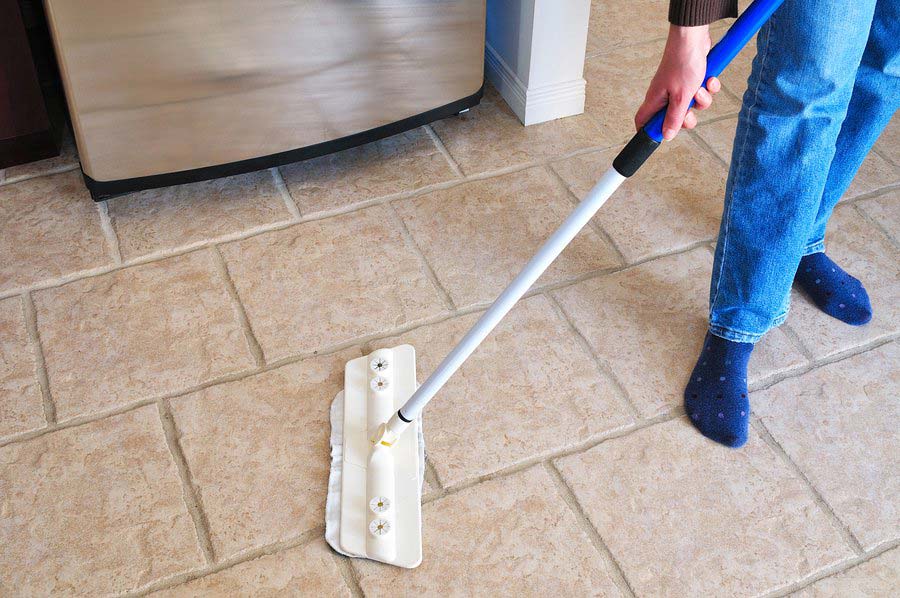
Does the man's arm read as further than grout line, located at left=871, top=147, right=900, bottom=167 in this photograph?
No

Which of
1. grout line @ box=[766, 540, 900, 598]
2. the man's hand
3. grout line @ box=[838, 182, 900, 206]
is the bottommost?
grout line @ box=[766, 540, 900, 598]

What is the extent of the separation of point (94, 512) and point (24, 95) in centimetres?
98

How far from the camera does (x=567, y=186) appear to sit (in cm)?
194

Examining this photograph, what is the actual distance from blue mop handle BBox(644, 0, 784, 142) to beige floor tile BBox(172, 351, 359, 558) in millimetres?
739

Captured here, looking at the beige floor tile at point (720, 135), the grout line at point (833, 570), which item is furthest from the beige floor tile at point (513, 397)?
the beige floor tile at point (720, 135)

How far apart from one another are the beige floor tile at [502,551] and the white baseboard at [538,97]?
3.25 feet

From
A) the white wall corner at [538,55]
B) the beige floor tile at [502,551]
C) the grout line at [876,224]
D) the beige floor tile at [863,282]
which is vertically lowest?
the beige floor tile at [502,551]

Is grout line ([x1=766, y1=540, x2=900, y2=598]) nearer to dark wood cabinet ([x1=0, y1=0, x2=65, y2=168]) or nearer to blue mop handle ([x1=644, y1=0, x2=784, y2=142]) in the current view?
blue mop handle ([x1=644, y1=0, x2=784, y2=142])

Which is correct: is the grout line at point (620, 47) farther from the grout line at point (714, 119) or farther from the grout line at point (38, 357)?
the grout line at point (38, 357)

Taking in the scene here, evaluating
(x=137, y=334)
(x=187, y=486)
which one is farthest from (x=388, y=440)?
(x=137, y=334)

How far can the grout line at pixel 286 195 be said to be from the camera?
185 centimetres

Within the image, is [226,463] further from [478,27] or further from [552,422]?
[478,27]

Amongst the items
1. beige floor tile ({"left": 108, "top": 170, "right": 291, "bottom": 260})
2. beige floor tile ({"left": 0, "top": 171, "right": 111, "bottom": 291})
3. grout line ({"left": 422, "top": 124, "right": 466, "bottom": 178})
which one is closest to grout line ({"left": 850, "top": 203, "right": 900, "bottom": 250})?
grout line ({"left": 422, "top": 124, "right": 466, "bottom": 178})

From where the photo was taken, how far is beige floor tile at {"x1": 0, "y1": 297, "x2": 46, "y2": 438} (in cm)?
147
